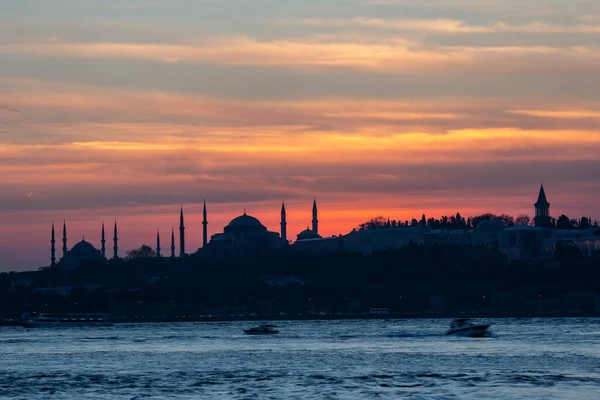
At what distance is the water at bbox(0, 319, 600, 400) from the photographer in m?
61.1

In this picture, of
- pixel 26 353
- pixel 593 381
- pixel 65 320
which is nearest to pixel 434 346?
pixel 26 353

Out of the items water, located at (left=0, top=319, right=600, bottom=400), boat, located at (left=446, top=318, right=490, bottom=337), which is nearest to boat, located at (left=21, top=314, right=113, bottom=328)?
water, located at (left=0, top=319, right=600, bottom=400)

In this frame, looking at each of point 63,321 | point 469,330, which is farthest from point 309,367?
point 63,321

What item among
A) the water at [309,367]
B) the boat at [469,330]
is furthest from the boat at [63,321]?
the boat at [469,330]

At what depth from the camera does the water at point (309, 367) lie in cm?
6109

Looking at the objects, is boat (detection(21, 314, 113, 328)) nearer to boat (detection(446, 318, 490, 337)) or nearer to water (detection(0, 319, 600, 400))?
water (detection(0, 319, 600, 400))

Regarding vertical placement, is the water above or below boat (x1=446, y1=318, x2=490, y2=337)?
below

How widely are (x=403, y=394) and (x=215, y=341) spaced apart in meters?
50.9

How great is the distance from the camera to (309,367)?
247ft

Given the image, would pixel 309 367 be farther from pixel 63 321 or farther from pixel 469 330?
pixel 63 321

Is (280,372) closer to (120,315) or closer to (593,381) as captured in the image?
(593,381)

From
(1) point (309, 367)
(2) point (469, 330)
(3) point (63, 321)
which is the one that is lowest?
(1) point (309, 367)

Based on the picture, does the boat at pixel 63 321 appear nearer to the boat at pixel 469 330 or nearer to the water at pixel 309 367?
the water at pixel 309 367

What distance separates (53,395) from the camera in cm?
6066
